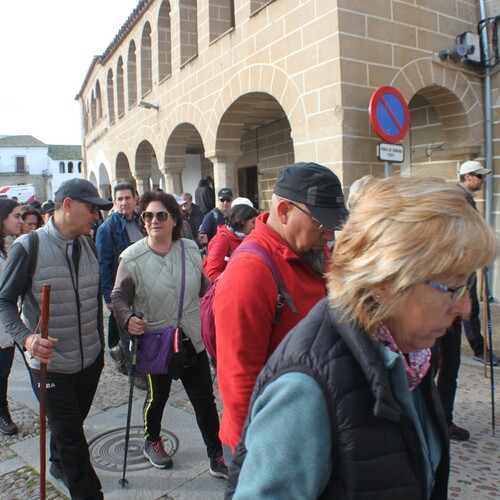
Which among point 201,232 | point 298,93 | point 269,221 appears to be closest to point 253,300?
point 269,221

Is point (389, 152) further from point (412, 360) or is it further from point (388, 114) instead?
point (412, 360)

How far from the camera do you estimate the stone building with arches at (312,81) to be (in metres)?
6.02

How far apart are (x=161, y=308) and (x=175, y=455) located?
1061 millimetres

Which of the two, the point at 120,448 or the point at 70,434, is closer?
the point at 70,434

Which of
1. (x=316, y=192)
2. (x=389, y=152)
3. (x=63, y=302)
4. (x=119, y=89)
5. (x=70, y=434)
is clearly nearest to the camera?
(x=316, y=192)

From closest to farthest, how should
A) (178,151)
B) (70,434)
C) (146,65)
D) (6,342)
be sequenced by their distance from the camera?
(70,434) < (6,342) < (178,151) < (146,65)

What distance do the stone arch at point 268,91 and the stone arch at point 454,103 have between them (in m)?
1.78

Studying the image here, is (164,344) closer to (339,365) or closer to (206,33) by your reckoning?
(339,365)

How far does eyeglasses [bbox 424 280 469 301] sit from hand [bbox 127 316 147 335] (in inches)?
A: 81.5

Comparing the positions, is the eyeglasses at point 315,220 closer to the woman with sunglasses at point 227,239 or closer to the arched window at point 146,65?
the woman with sunglasses at point 227,239

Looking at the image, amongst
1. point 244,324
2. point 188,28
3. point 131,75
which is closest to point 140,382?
point 244,324

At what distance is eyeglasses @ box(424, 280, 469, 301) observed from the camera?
3.49ft

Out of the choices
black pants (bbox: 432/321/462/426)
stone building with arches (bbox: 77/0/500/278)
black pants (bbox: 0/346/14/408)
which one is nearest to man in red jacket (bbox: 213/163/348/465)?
black pants (bbox: 432/321/462/426)

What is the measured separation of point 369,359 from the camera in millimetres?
998
